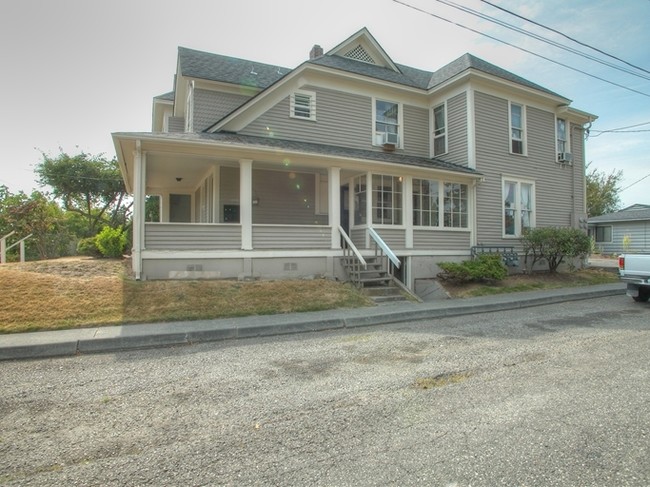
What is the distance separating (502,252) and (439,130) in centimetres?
506

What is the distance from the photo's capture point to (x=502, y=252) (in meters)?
14.0

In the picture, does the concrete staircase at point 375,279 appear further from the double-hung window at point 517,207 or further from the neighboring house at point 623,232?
the neighboring house at point 623,232

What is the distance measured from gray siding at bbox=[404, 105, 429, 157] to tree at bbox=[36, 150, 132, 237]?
25.2 metres

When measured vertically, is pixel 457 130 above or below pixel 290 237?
above

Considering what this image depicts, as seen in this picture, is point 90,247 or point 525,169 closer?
point 90,247

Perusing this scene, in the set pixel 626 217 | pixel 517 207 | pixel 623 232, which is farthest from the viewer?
pixel 623 232

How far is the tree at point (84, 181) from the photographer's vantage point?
30203 millimetres

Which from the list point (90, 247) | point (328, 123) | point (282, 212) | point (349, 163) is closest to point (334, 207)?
point (349, 163)

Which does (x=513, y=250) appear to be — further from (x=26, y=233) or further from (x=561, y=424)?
(x=26, y=233)

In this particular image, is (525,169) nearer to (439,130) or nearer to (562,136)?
(562,136)

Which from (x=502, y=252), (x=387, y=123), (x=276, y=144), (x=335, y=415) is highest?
(x=387, y=123)

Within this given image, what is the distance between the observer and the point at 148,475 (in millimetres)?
2605

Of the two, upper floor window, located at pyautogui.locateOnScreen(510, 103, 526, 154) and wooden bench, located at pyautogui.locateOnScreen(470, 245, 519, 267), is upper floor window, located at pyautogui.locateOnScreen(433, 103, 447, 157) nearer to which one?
upper floor window, located at pyautogui.locateOnScreen(510, 103, 526, 154)

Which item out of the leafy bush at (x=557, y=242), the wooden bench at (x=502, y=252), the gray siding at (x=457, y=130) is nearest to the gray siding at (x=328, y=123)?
the gray siding at (x=457, y=130)
